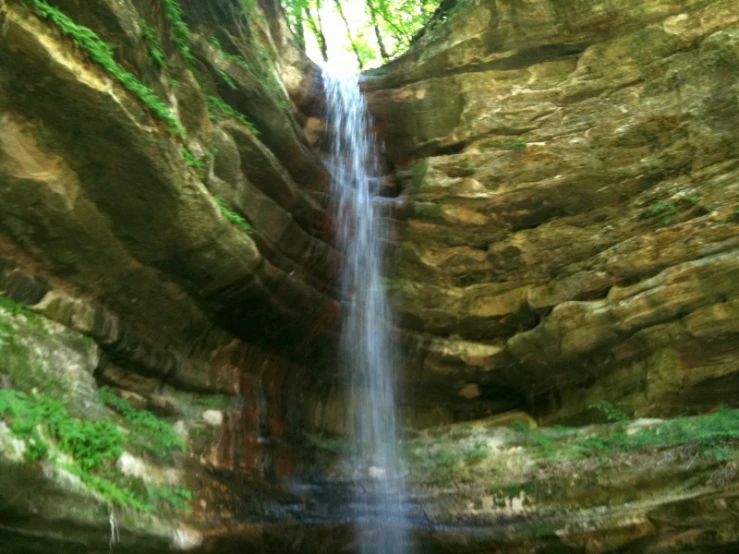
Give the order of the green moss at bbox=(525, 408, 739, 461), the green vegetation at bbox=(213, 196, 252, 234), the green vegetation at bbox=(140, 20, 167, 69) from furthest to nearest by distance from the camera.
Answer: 1. the green vegetation at bbox=(213, 196, 252, 234)
2. the green vegetation at bbox=(140, 20, 167, 69)
3. the green moss at bbox=(525, 408, 739, 461)

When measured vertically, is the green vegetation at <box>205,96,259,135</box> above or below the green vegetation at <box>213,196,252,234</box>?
above

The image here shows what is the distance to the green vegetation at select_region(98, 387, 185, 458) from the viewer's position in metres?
6.77

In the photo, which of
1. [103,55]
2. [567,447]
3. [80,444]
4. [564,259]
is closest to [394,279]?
[564,259]

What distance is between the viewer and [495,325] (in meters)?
11.0

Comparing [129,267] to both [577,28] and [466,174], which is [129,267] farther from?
[577,28]

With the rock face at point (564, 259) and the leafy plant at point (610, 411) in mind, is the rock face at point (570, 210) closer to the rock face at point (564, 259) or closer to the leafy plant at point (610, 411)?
the rock face at point (564, 259)

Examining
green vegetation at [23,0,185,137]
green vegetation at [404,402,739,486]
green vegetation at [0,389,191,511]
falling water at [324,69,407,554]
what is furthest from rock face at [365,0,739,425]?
green vegetation at [0,389,191,511]

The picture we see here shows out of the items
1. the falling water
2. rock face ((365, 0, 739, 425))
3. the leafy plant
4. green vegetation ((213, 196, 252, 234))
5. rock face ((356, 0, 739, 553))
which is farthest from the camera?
the falling water

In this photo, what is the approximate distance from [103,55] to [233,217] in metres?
2.71

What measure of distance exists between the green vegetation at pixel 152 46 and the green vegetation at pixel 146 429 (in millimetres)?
3917

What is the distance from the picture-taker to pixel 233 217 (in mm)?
8219

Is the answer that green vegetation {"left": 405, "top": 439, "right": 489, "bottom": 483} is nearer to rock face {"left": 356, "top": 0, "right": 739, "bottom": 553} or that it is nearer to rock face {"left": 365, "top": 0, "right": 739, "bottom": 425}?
rock face {"left": 356, "top": 0, "right": 739, "bottom": 553}

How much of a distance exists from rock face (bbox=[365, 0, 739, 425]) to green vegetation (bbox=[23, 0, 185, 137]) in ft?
19.5

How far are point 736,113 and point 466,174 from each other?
14.9ft
